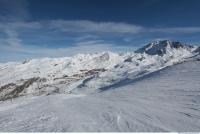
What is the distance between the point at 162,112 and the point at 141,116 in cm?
119

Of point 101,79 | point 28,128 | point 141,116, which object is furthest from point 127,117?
point 101,79

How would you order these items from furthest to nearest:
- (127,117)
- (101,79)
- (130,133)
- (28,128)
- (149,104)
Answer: (101,79) → (149,104) → (127,117) → (28,128) → (130,133)

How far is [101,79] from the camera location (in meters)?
95.9

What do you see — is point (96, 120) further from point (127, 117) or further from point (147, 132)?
point (147, 132)

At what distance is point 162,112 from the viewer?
13359mm

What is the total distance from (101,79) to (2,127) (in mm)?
82865

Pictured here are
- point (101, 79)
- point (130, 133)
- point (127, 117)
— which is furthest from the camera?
point (101, 79)

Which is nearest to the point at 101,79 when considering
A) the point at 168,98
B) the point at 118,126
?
the point at 168,98

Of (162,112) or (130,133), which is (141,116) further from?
(130,133)

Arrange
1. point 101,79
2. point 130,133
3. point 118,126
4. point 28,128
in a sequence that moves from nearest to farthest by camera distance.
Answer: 1. point 130,133
2. point 118,126
3. point 28,128
4. point 101,79

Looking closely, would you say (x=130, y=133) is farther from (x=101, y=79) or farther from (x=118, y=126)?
(x=101, y=79)

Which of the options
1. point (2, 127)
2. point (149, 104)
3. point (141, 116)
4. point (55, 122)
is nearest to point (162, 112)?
point (141, 116)

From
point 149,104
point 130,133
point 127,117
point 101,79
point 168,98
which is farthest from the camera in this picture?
point 101,79

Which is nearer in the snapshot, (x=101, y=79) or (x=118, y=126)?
(x=118, y=126)
